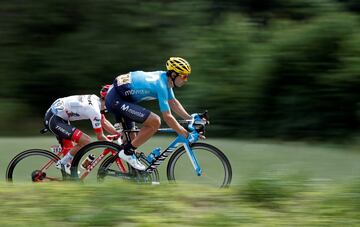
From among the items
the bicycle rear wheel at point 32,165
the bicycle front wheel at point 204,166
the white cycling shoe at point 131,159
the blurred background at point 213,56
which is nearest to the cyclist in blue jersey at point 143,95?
the white cycling shoe at point 131,159

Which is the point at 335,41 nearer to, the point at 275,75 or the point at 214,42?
the point at 275,75

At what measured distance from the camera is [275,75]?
13414mm

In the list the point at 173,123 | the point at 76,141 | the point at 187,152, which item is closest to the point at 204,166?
the point at 187,152

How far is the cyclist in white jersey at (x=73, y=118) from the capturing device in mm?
8969

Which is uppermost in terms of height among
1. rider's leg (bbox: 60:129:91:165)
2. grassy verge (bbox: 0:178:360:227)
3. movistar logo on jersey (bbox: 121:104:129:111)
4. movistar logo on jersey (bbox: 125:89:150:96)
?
movistar logo on jersey (bbox: 125:89:150:96)

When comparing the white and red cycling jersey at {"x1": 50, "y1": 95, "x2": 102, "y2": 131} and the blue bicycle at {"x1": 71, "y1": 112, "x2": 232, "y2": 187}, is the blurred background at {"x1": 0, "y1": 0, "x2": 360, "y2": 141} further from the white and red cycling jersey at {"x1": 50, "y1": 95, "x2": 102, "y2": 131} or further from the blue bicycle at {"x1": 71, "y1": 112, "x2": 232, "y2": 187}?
the white and red cycling jersey at {"x1": 50, "y1": 95, "x2": 102, "y2": 131}

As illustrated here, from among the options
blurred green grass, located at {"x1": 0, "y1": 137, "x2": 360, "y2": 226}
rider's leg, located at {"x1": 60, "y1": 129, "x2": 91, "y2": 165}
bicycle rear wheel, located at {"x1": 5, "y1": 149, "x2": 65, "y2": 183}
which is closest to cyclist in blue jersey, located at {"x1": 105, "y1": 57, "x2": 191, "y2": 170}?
rider's leg, located at {"x1": 60, "y1": 129, "x2": 91, "y2": 165}

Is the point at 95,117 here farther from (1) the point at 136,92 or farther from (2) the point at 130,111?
(1) the point at 136,92

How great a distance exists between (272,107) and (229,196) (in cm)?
726

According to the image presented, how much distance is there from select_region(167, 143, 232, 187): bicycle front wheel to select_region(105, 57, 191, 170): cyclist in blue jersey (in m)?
0.29

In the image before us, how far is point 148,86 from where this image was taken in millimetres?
8734

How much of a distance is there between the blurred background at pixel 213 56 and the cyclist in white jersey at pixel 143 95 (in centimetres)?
473

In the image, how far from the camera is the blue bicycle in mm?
8812

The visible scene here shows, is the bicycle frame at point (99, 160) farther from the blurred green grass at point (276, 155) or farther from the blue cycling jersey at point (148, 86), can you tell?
the blue cycling jersey at point (148, 86)
